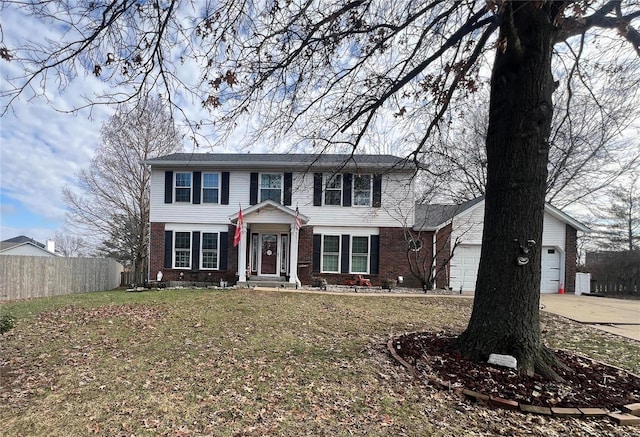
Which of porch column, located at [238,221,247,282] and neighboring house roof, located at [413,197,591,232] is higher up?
neighboring house roof, located at [413,197,591,232]

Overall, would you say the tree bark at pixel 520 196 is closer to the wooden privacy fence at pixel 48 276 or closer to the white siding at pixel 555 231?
the white siding at pixel 555 231

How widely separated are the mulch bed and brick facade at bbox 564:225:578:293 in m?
12.3

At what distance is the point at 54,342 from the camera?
5.71 meters

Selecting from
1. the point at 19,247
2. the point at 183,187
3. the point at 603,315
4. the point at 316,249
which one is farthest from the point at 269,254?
the point at 19,247

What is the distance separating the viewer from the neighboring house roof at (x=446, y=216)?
48.4 feet

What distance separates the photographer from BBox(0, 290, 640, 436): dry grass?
3.14 m

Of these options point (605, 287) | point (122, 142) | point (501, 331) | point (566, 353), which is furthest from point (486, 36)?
point (122, 142)

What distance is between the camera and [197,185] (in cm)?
1519

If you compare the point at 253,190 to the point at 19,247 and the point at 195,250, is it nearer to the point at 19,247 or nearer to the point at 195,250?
the point at 195,250

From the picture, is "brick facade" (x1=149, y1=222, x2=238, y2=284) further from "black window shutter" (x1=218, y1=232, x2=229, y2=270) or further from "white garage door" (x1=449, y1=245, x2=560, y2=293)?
"white garage door" (x1=449, y1=245, x2=560, y2=293)

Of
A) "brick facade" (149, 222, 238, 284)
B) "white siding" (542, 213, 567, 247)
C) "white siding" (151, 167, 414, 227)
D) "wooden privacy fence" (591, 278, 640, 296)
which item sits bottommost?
"wooden privacy fence" (591, 278, 640, 296)

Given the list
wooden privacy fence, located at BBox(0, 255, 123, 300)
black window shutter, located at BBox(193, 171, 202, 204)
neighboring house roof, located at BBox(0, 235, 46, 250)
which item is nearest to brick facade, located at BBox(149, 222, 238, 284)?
black window shutter, located at BBox(193, 171, 202, 204)

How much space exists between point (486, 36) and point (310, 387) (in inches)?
222

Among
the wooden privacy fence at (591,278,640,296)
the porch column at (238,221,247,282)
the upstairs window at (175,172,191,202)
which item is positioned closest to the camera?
the porch column at (238,221,247,282)
